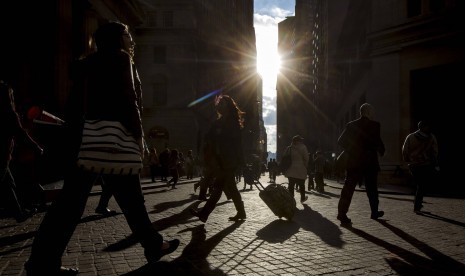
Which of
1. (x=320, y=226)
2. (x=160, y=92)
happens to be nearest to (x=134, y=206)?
(x=320, y=226)

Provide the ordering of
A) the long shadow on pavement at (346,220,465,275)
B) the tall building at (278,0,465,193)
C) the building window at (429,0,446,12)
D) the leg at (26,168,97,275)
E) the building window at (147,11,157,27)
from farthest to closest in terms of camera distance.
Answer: the building window at (147,11,157,27) → the building window at (429,0,446,12) → the tall building at (278,0,465,193) → the long shadow on pavement at (346,220,465,275) → the leg at (26,168,97,275)

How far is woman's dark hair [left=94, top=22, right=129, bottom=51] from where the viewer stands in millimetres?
3762

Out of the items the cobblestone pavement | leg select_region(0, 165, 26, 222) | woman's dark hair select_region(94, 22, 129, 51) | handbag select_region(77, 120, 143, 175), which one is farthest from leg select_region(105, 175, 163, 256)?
leg select_region(0, 165, 26, 222)

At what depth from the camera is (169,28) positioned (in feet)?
142

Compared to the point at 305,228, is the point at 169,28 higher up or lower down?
higher up

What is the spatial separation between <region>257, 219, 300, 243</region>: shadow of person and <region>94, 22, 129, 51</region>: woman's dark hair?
3.12 meters

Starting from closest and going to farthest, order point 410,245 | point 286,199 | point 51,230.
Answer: point 51,230 < point 410,245 < point 286,199

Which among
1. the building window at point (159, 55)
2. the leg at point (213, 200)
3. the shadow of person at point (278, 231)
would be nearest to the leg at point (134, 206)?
the shadow of person at point (278, 231)

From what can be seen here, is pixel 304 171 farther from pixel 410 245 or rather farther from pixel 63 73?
pixel 63 73

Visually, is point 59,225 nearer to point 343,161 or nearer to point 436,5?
point 343,161

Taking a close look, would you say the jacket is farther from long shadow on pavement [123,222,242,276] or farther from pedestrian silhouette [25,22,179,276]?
pedestrian silhouette [25,22,179,276]

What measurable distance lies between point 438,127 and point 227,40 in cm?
5401

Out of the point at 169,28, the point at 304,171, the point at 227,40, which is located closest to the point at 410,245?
the point at 304,171

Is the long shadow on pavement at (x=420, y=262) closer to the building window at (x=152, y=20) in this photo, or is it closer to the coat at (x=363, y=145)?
the coat at (x=363, y=145)
